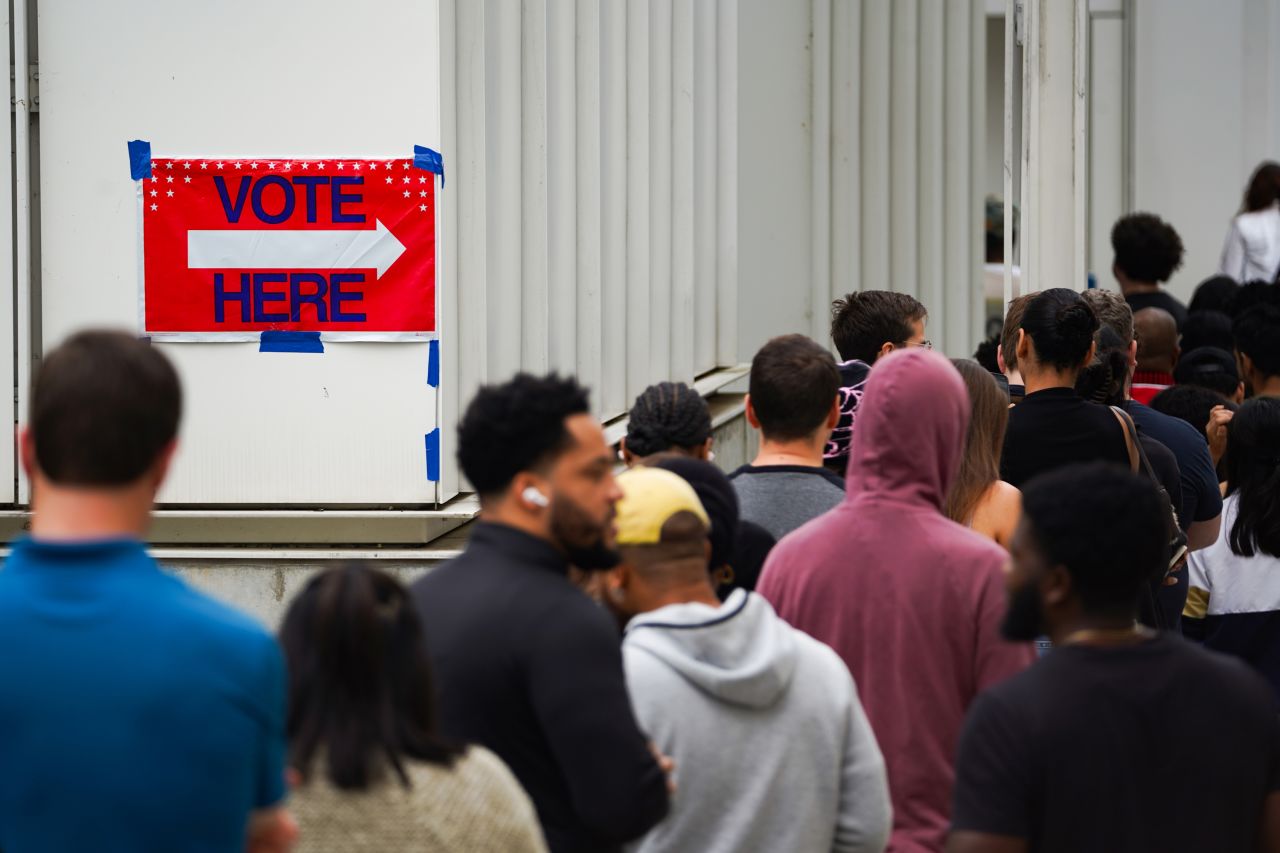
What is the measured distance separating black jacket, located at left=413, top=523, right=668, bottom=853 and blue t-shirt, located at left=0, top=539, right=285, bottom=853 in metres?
0.51

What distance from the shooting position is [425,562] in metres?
6.38

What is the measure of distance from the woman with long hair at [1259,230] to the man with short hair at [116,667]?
9.38 metres

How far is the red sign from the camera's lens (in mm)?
6383

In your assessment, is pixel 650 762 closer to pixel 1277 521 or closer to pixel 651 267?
pixel 1277 521

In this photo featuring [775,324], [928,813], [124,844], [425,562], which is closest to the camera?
[124,844]

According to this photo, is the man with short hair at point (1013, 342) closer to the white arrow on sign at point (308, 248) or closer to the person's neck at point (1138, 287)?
the white arrow on sign at point (308, 248)

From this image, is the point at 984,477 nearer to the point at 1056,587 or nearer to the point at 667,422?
the point at 667,422

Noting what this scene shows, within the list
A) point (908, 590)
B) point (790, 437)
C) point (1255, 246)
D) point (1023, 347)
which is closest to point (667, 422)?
Answer: point (790, 437)

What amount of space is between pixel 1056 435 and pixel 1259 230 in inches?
253

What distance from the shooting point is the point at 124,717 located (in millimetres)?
2119

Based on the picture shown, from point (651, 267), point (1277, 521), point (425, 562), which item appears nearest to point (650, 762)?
point (1277, 521)

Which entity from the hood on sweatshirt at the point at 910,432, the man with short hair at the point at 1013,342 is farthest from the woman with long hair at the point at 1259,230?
the hood on sweatshirt at the point at 910,432

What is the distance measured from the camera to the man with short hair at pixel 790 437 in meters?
4.29

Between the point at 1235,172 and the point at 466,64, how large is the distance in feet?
28.0
